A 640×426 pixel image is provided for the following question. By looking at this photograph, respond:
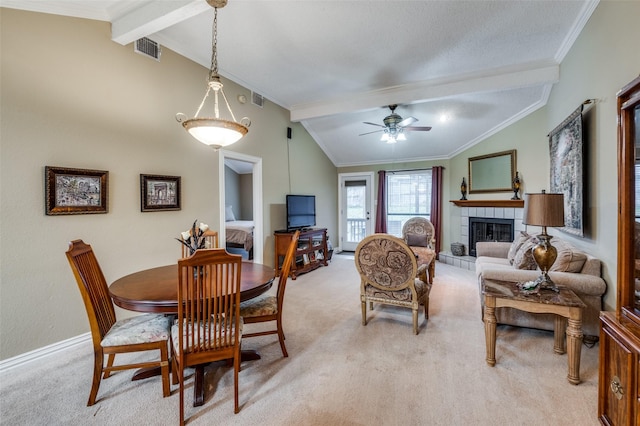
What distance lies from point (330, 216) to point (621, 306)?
5.87 metres

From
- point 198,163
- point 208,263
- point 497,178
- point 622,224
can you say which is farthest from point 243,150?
point 497,178

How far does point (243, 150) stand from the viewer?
4.32 meters

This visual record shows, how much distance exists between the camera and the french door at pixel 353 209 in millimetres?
7336

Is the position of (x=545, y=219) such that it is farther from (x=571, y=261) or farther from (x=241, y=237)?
(x=241, y=237)

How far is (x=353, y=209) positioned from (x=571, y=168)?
4.83 metres

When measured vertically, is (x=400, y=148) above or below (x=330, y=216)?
above

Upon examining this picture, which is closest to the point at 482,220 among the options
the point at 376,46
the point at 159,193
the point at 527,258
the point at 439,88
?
the point at 527,258

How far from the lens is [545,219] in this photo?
2297 mm

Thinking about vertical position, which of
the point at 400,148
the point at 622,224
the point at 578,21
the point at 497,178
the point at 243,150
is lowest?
the point at 622,224

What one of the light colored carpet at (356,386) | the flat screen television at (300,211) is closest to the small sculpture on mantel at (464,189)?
the flat screen television at (300,211)

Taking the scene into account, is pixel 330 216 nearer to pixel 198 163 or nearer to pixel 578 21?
pixel 198 163

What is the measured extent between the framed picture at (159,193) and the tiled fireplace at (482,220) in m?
5.22

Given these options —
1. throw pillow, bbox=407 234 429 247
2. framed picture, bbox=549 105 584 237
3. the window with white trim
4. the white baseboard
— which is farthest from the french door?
the white baseboard

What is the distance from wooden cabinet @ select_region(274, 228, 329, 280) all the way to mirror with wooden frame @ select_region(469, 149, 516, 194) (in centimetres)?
330
